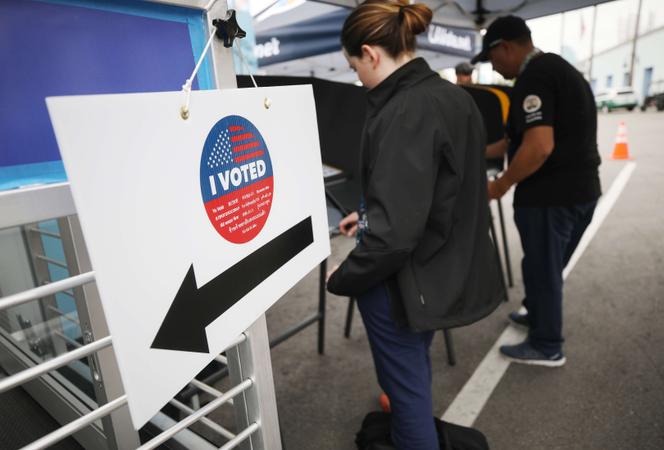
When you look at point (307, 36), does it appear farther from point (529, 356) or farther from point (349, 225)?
point (529, 356)

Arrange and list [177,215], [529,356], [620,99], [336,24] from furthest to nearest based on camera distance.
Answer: [620,99] < [336,24] < [529,356] < [177,215]

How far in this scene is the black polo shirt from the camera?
175cm

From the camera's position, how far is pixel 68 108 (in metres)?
0.37

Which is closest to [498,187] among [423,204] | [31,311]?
[423,204]

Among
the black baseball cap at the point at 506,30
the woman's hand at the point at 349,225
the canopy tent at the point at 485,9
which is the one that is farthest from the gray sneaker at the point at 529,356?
the canopy tent at the point at 485,9

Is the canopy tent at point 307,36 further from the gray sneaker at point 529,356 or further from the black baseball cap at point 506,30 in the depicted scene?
the gray sneaker at point 529,356

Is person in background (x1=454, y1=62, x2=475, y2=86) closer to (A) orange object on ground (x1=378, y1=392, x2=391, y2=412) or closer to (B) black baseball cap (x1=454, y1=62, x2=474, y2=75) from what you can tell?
(B) black baseball cap (x1=454, y1=62, x2=474, y2=75)

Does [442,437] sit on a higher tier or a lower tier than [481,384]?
higher

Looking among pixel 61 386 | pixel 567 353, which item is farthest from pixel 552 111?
pixel 61 386

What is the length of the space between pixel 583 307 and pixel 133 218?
2.93m

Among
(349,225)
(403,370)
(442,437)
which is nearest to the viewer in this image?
(403,370)

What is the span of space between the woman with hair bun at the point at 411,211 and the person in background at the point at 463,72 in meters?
1.87

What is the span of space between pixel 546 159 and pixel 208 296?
1.75m

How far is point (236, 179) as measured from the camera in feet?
1.98
